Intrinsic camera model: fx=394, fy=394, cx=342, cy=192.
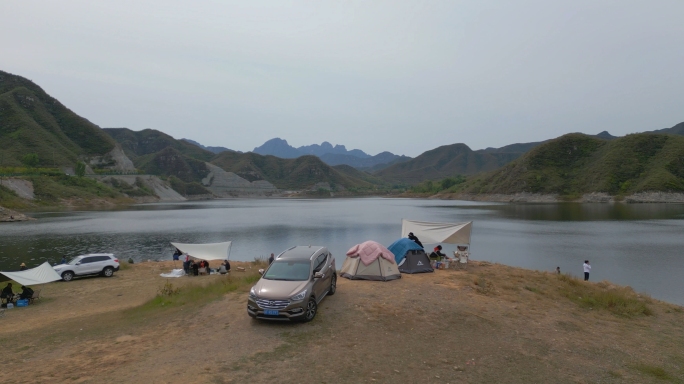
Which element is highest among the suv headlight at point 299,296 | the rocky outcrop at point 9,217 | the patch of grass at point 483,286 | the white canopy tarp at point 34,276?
the suv headlight at point 299,296

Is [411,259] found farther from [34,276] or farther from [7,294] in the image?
[34,276]

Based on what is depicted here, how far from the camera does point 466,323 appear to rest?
1169cm

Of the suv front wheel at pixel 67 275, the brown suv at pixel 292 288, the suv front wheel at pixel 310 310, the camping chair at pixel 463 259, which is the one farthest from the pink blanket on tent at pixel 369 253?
the suv front wheel at pixel 67 275

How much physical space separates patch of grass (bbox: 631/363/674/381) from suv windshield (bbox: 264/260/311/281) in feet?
28.1

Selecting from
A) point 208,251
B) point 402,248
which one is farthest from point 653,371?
point 208,251

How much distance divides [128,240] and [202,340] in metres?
42.0

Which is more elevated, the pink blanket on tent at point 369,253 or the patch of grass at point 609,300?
the pink blanket on tent at point 369,253

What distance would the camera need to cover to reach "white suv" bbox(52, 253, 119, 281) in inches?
893

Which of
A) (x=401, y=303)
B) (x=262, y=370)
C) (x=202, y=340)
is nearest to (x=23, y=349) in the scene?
(x=202, y=340)

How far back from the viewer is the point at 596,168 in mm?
127000

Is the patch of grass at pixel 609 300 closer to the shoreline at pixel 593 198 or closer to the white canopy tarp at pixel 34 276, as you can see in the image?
the white canopy tarp at pixel 34 276

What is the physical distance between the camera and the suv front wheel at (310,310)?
36.3ft

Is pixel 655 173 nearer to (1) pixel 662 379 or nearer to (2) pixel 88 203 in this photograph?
(1) pixel 662 379

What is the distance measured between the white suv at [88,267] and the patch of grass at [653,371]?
2585cm
